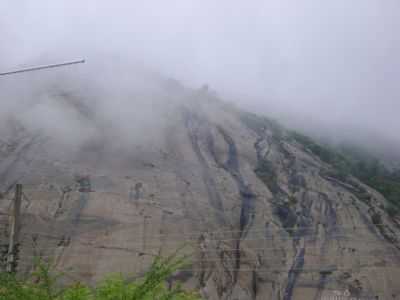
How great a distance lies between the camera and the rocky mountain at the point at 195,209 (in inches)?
1222

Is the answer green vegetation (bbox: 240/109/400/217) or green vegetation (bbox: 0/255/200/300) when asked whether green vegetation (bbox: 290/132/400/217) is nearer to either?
green vegetation (bbox: 240/109/400/217)

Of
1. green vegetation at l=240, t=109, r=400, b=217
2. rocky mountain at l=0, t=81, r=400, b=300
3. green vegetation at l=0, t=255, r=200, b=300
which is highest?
green vegetation at l=240, t=109, r=400, b=217

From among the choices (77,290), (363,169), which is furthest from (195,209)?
(363,169)

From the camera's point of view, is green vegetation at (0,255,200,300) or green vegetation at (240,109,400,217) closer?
green vegetation at (0,255,200,300)

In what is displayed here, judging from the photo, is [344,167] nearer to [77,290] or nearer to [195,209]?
[195,209]

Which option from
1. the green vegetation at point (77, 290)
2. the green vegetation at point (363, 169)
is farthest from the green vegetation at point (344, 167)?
the green vegetation at point (77, 290)

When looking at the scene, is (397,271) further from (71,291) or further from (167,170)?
(71,291)

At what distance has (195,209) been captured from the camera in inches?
1329

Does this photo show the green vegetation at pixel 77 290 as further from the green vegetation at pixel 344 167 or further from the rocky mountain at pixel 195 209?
the green vegetation at pixel 344 167

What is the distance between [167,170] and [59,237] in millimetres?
7565

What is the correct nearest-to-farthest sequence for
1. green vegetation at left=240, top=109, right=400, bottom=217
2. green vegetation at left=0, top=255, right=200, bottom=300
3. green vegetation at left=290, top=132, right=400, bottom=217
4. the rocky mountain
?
green vegetation at left=0, top=255, right=200, bottom=300
the rocky mountain
green vegetation at left=240, top=109, right=400, bottom=217
green vegetation at left=290, top=132, right=400, bottom=217

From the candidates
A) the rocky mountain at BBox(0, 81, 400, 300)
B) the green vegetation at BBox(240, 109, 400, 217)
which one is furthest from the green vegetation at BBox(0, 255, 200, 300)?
the green vegetation at BBox(240, 109, 400, 217)

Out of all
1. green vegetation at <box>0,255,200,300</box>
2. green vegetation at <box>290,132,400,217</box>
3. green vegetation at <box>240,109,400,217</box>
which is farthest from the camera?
green vegetation at <box>290,132,400,217</box>

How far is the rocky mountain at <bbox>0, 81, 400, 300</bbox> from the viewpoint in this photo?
31.0m
